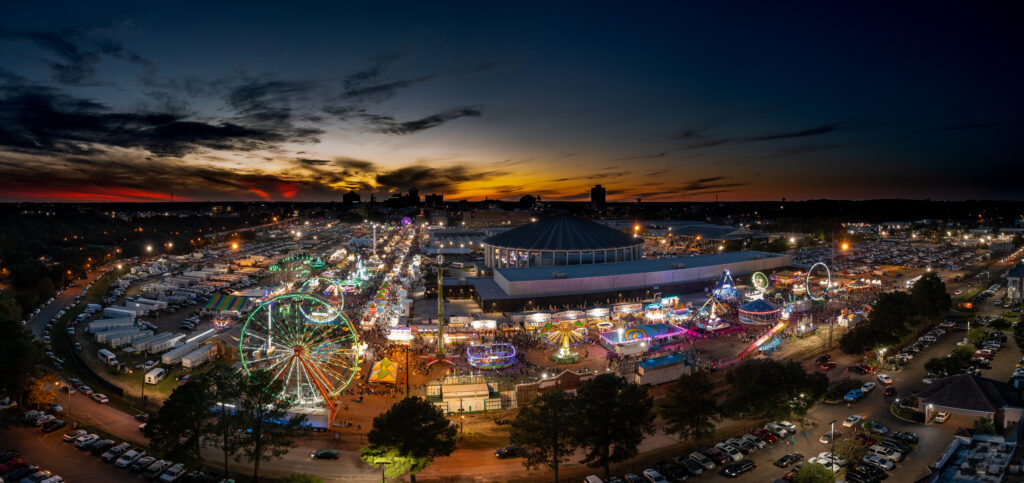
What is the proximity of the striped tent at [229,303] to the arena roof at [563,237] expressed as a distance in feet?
87.5

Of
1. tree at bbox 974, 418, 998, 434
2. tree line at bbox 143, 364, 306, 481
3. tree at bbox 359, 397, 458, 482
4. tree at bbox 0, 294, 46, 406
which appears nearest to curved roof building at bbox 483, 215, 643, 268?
tree at bbox 359, 397, 458, 482

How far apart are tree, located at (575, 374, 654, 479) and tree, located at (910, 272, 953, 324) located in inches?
1159

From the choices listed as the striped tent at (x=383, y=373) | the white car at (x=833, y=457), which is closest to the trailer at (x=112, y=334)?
the striped tent at (x=383, y=373)

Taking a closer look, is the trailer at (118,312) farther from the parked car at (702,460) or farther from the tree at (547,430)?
the parked car at (702,460)

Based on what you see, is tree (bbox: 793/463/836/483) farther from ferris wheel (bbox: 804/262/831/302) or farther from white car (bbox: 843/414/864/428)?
ferris wheel (bbox: 804/262/831/302)

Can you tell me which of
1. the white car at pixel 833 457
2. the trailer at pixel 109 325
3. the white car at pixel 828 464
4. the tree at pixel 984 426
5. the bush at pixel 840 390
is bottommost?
the white car at pixel 828 464

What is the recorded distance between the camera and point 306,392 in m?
25.6

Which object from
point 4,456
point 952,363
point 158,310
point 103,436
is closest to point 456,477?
point 103,436

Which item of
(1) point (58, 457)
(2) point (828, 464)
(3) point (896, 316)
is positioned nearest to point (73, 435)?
(1) point (58, 457)

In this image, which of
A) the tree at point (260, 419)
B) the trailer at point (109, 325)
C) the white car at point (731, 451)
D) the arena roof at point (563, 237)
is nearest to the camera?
the tree at point (260, 419)

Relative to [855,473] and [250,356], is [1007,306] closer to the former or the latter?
[855,473]

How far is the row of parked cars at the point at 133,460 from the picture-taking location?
18219 mm

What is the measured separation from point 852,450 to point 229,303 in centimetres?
4524

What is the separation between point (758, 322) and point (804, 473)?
2285cm
